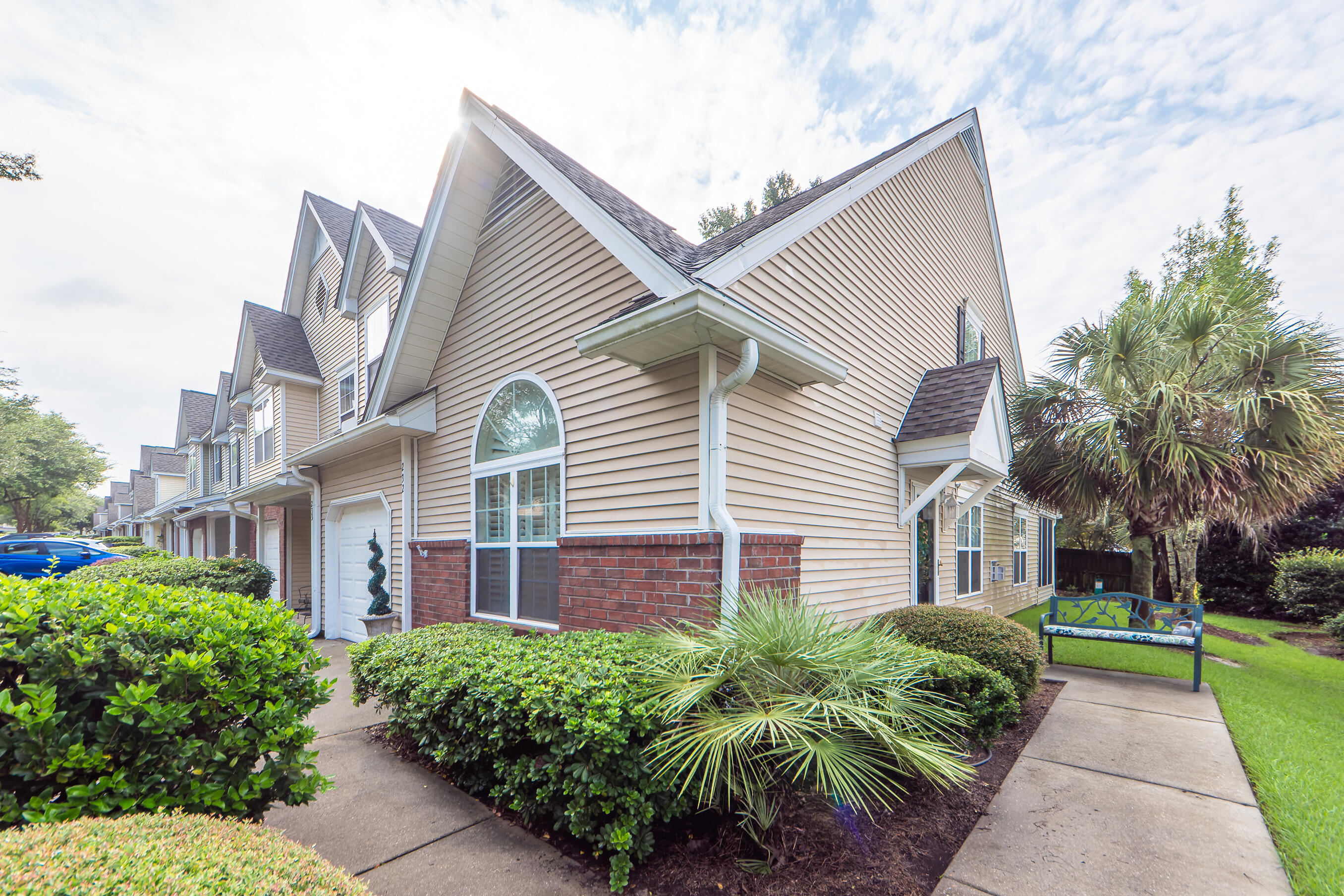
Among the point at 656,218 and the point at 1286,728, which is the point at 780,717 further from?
the point at 1286,728

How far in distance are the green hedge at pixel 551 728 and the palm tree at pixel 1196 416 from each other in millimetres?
8831

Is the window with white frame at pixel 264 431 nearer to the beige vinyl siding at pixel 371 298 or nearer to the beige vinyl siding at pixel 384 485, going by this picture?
the beige vinyl siding at pixel 371 298

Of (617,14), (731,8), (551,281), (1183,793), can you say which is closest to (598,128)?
(617,14)

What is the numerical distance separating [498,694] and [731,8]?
26.7ft

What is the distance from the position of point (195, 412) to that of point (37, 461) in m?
21.6

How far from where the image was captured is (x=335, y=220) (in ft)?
42.4

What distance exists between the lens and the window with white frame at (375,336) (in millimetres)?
10203

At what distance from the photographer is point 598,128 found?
904cm

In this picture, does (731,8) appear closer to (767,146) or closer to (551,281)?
(551,281)

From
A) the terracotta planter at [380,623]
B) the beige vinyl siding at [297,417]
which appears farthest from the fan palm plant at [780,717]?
the beige vinyl siding at [297,417]

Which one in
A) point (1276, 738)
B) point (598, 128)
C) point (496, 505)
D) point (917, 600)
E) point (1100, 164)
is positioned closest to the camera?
point (1276, 738)

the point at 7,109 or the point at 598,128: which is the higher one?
the point at 598,128

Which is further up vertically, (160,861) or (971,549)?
(160,861)

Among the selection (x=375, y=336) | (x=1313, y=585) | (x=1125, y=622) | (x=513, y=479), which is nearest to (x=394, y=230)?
(x=375, y=336)
